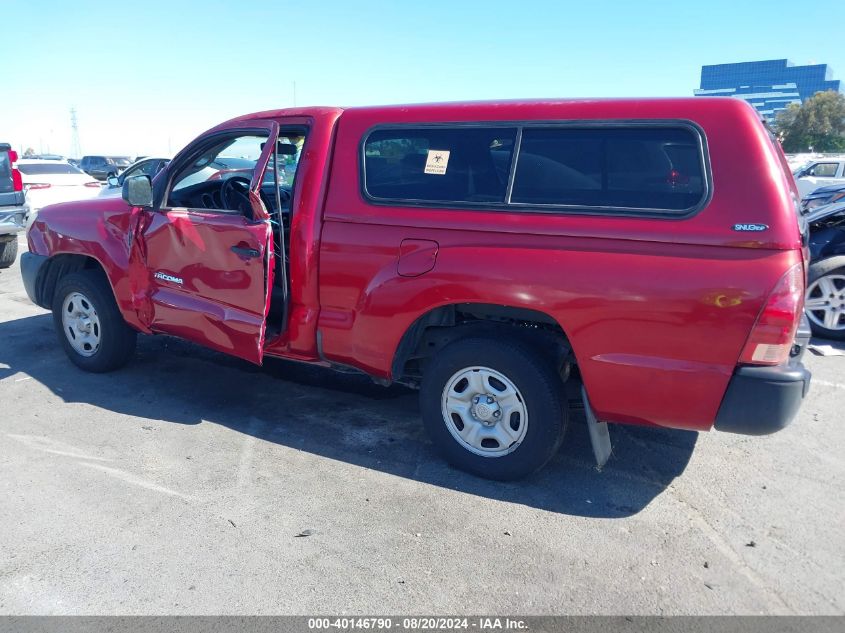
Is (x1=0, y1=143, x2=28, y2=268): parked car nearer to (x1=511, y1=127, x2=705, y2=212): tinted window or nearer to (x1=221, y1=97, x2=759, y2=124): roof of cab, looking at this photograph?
(x1=221, y1=97, x2=759, y2=124): roof of cab

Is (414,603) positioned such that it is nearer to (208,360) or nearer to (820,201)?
(208,360)

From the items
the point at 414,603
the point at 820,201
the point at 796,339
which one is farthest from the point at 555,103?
the point at 820,201

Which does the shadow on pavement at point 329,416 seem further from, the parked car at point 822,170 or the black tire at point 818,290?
the parked car at point 822,170

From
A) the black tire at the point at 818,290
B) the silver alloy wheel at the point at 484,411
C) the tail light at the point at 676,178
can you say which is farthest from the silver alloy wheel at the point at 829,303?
the silver alloy wheel at the point at 484,411

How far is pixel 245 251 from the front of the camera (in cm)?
427

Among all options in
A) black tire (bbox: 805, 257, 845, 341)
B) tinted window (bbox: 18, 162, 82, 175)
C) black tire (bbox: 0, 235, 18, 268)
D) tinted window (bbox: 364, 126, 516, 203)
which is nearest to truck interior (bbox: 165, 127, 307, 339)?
tinted window (bbox: 364, 126, 516, 203)

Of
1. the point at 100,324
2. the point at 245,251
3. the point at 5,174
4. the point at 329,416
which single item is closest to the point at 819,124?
the point at 5,174

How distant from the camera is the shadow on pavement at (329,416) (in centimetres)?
377

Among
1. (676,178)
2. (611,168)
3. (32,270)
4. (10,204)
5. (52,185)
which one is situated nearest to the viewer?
(676,178)

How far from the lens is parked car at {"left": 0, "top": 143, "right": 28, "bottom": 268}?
1010cm

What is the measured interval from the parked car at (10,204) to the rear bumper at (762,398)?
1041 centimetres

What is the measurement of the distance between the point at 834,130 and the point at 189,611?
49635mm

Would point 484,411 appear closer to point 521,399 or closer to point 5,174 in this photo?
point 521,399

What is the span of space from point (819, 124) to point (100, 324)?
47.4 meters
